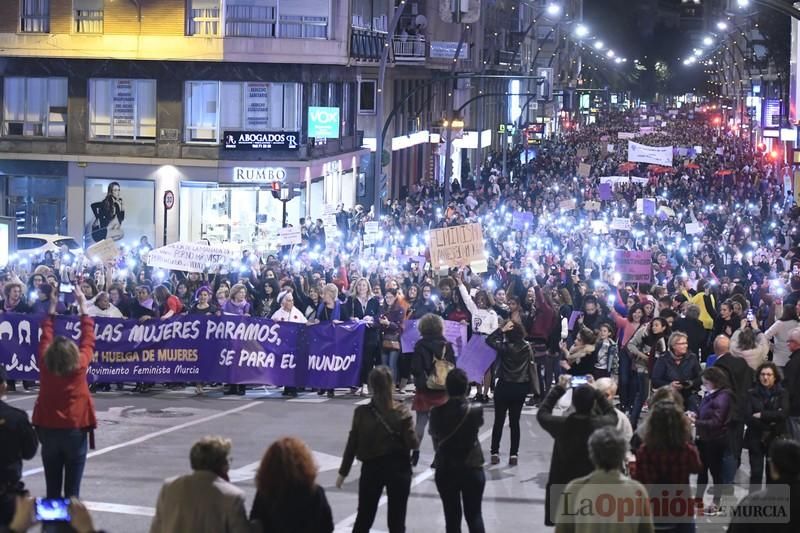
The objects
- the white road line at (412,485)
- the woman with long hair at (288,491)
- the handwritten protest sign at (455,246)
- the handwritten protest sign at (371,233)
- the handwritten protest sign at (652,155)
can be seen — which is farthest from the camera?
the handwritten protest sign at (652,155)

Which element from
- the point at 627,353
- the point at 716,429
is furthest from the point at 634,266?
the point at 716,429

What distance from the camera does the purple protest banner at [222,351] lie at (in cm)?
2041

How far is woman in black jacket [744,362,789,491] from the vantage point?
13211 mm

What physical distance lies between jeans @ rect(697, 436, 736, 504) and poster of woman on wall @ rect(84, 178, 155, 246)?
112 feet

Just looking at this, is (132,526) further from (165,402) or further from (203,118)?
(203,118)

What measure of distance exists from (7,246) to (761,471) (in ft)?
58.2

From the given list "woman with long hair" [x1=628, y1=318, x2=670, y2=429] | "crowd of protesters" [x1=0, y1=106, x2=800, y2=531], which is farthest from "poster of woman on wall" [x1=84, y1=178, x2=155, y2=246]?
"woman with long hair" [x1=628, y1=318, x2=670, y2=429]

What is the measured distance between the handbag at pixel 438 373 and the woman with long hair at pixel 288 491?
577 cm

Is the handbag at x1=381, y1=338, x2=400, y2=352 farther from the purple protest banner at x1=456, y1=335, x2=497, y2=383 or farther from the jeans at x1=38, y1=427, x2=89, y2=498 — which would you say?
the jeans at x1=38, y1=427, x2=89, y2=498

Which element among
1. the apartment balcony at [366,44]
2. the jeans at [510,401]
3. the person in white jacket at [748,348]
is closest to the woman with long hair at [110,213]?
the apartment balcony at [366,44]

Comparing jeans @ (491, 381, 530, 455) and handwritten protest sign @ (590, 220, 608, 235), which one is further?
handwritten protest sign @ (590, 220, 608, 235)

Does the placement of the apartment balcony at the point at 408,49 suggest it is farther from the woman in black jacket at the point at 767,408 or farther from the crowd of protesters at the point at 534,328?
the woman in black jacket at the point at 767,408

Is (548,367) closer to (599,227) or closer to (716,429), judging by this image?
(716,429)

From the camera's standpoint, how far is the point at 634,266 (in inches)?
1061
